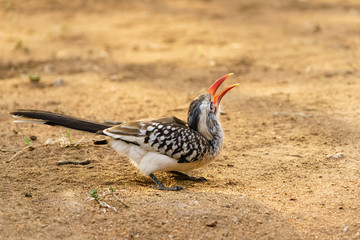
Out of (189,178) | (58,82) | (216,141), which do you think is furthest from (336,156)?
(58,82)

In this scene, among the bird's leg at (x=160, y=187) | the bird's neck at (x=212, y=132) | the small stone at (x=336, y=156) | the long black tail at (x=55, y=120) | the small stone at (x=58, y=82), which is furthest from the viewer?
the small stone at (x=58, y=82)

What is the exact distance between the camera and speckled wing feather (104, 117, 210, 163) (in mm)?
Result: 4633

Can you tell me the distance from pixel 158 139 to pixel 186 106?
236 cm

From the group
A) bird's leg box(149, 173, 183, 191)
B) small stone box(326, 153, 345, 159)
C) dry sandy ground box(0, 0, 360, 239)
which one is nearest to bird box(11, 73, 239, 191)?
bird's leg box(149, 173, 183, 191)

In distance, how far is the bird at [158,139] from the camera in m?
4.64

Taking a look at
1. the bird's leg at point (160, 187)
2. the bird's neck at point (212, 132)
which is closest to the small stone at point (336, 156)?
the bird's neck at point (212, 132)

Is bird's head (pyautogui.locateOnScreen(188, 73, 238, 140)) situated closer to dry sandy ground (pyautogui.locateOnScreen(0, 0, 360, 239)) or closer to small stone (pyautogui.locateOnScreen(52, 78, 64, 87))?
dry sandy ground (pyautogui.locateOnScreen(0, 0, 360, 239))

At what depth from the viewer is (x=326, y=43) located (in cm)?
999

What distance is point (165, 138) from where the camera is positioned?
4.66m

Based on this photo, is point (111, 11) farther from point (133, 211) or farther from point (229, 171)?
point (133, 211)

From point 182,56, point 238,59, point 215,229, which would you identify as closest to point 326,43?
point 238,59

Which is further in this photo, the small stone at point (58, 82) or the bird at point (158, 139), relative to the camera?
the small stone at point (58, 82)

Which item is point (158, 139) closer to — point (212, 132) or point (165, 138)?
point (165, 138)

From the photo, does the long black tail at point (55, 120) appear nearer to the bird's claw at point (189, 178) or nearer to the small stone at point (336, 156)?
the bird's claw at point (189, 178)
